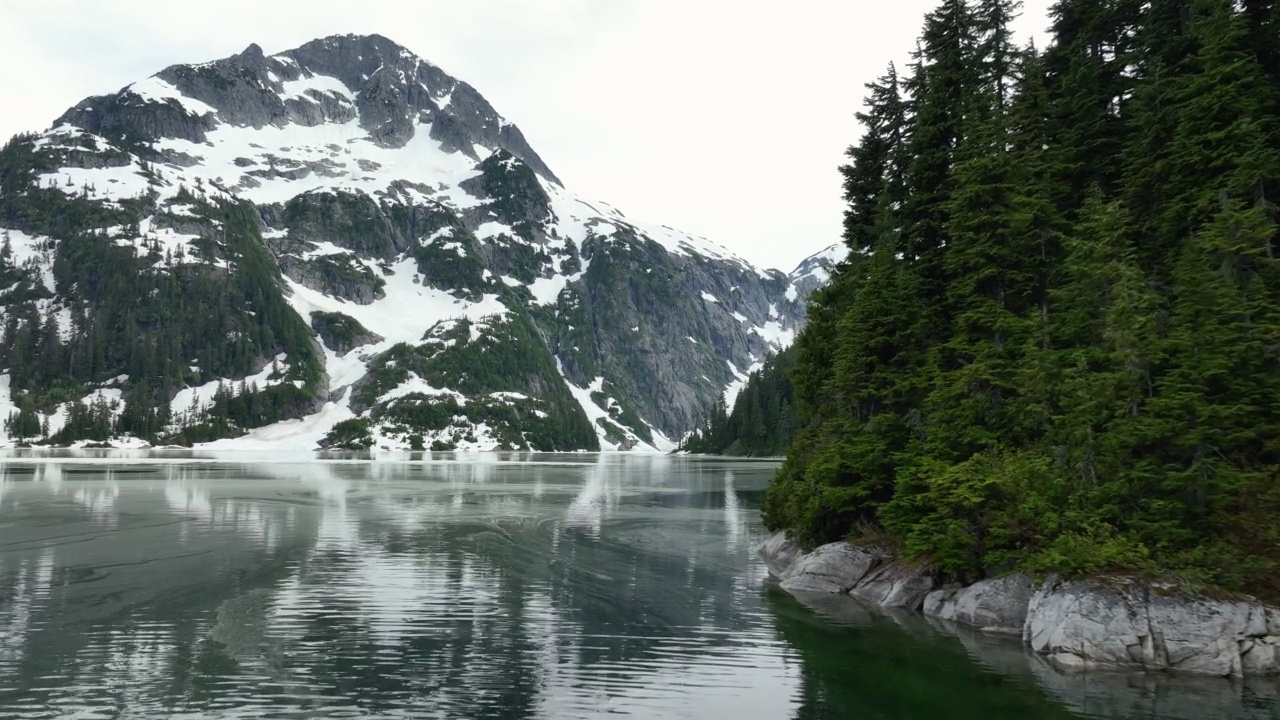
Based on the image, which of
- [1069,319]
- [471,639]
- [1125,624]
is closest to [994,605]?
[1125,624]

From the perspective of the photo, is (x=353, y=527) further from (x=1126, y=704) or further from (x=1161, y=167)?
(x=1161, y=167)

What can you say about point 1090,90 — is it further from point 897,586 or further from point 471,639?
point 471,639

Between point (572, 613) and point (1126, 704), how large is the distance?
16.0 meters

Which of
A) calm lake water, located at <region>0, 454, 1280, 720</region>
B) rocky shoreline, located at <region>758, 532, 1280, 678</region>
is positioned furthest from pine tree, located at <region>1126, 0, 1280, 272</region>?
calm lake water, located at <region>0, 454, 1280, 720</region>

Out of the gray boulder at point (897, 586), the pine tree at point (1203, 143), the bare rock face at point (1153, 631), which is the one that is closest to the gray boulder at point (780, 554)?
the gray boulder at point (897, 586)

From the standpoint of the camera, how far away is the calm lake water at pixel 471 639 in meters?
16.5

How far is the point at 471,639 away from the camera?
2181 cm

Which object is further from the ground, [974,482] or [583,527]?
[974,482]

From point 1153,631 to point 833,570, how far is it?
12.5m

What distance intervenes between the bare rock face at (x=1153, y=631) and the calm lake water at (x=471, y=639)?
73 centimetres

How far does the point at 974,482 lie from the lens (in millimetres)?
23719

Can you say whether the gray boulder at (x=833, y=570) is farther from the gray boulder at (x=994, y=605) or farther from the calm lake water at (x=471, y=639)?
the gray boulder at (x=994, y=605)

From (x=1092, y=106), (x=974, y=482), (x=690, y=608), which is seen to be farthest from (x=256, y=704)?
(x=1092, y=106)

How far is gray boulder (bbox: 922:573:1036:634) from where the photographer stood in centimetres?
2289
